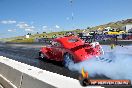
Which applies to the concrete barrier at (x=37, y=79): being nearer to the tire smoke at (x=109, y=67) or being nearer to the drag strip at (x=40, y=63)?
the drag strip at (x=40, y=63)

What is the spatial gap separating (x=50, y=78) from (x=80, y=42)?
918cm

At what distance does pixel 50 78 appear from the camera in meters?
6.15

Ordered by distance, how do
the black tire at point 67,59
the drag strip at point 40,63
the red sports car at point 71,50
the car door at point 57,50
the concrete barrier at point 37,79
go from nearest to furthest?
Result: the concrete barrier at point 37,79, the drag strip at point 40,63, the red sports car at point 71,50, the black tire at point 67,59, the car door at point 57,50

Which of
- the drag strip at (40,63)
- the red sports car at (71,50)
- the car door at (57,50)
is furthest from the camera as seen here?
the car door at (57,50)

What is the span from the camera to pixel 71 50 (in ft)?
46.2

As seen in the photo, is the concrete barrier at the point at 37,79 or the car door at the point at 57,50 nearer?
the concrete barrier at the point at 37,79

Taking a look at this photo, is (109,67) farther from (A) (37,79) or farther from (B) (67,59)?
(A) (37,79)

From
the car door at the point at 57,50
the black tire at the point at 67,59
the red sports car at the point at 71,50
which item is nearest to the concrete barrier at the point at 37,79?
the red sports car at the point at 71,50

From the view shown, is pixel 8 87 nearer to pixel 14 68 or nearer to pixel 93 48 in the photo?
pixel 14 68

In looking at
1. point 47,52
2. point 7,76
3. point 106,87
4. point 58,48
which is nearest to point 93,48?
A: point 58,48

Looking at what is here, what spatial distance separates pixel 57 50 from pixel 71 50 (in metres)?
1.71

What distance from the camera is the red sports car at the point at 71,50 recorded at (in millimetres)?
13570

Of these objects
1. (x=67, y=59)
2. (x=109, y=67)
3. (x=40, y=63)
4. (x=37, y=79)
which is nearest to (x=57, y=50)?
(x=67, y=59)

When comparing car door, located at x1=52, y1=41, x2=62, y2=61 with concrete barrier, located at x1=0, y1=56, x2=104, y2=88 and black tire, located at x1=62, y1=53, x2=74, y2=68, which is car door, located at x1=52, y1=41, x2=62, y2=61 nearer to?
black tire, located at x1=62, y1=53, x2=74, y2=68
